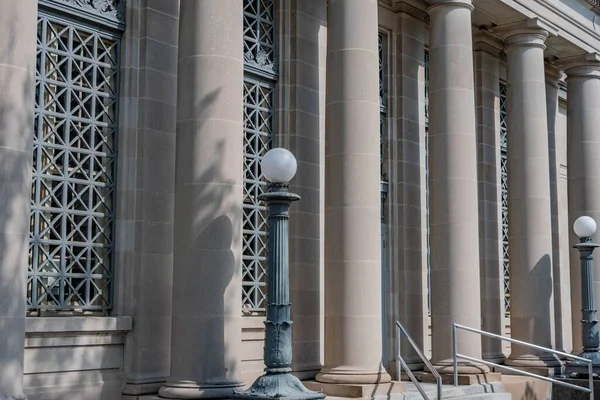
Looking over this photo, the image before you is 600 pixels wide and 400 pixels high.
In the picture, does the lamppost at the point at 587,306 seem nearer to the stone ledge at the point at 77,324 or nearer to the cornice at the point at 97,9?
the stone ledge at the point at 77,324

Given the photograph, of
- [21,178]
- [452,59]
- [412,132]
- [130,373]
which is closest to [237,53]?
[21,178]

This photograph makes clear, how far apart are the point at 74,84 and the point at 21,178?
2.89 metres

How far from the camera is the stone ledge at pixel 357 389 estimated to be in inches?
485

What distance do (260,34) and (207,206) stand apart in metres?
5.11

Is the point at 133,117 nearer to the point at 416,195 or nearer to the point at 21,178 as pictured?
the point at 21,178

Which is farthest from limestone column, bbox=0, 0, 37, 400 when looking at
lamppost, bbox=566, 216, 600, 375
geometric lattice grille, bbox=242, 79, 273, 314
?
lamppost, bbox=566, 216, 600, 375

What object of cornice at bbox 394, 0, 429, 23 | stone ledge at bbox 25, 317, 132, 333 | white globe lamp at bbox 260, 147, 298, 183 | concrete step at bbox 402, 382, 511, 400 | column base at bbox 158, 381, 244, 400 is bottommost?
concrete step at bbox 402, 382, 511, 400

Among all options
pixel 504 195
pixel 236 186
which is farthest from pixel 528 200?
pixel 236 186

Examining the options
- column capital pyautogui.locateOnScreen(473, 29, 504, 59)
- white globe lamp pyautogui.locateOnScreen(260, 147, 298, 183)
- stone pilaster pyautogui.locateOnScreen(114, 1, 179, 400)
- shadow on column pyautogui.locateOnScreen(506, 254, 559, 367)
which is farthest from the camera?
column capital pyautogui.locateOnScreen(473, 29, 504, 59)

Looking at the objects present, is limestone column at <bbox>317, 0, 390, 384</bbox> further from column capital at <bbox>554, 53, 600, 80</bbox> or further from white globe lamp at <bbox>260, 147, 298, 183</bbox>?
column capital at <bbox>554, 53, 600, 80</bbox>

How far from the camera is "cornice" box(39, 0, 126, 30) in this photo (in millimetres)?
11359

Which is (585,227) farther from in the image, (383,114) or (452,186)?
(383,114)

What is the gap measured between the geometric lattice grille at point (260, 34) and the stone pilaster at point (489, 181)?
269 inches

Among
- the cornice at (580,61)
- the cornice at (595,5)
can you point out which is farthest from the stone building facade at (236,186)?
the cornice at (580,61)
